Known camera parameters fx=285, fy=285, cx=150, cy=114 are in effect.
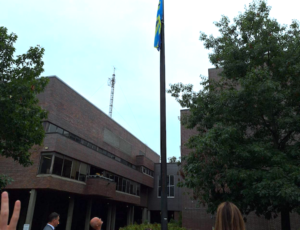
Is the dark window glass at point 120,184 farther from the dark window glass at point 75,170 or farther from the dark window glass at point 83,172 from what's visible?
the dark window glass at point 75,170

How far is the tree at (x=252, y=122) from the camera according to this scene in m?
10.2

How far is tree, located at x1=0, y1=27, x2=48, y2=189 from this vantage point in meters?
11.6

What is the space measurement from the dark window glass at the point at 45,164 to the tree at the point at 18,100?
9437 mm

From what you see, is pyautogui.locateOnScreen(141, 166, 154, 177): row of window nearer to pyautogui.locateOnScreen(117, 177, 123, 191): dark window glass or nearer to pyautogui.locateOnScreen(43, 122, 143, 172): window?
pyautogui.locateOnScreen(43, 122, 143, 172): window

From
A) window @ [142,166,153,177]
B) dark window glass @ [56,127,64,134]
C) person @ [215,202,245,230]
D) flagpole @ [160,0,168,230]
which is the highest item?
dark window glass @ [56,127,64,134]

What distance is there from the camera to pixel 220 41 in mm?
14117

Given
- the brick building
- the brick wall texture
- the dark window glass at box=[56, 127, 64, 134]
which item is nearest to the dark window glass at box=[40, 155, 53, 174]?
the brick wall texture

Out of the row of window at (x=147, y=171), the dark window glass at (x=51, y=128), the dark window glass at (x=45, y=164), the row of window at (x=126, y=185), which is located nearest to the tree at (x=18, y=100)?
the dark window glass at (x=45, y=164)

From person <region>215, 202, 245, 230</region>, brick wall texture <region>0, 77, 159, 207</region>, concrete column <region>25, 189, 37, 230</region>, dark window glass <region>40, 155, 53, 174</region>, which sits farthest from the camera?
brick wall texture <region>0, 77, 159, 207</region>

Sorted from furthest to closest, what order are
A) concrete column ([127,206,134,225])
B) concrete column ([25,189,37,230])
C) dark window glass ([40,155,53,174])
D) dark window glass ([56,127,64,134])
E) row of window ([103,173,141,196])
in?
concrete column ([127,206,134,225]), row of window ([103,173,141,196]), dark window glass ([56,127,64,134]), dark window glass ([40,155,53,174]), concrete column ([25,189,37,230])

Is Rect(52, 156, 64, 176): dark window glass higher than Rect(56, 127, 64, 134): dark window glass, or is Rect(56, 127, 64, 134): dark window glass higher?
Rect(56, 127, 64, 134): dark window glass

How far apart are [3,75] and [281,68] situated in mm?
11669

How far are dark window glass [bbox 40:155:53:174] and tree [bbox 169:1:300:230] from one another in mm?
13106

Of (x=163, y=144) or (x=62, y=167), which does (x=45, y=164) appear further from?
(x=163, y=144)
